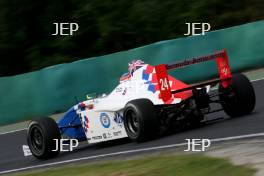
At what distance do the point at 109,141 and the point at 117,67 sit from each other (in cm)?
614

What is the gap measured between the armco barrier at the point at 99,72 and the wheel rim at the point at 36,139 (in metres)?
5.87

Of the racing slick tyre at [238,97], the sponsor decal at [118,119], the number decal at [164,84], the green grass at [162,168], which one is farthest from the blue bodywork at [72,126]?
the racing slick tyre at [238,97]

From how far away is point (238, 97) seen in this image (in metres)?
11.3

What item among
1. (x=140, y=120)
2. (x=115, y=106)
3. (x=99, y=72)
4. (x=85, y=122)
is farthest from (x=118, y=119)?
(x=99, y=72)

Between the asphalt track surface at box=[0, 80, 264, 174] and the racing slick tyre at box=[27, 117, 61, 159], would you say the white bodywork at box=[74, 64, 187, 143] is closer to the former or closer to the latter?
the asphalt track surface at box=[0, 80, 264, 174]

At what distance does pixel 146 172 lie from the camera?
8383 mm

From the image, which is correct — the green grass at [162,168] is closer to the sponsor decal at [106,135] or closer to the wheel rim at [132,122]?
the wheel rim at [132,122]

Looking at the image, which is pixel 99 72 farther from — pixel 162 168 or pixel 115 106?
pixel 162 168

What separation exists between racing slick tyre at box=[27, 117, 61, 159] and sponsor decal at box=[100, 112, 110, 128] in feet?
2.38

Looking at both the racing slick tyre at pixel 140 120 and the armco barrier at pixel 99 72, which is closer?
the racing slick tyre at pixel 140 120

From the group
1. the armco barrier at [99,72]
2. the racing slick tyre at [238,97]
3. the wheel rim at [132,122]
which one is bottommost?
the wheel rim at [132,122]

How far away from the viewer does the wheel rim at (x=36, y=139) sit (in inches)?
467

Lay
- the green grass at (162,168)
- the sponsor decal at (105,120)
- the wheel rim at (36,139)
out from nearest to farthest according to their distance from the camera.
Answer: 1. the green grass at (162,168)
2. the sponsor decal at (105,120)
3. the wheel rim at (36,139)

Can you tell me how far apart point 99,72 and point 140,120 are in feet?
25.6
